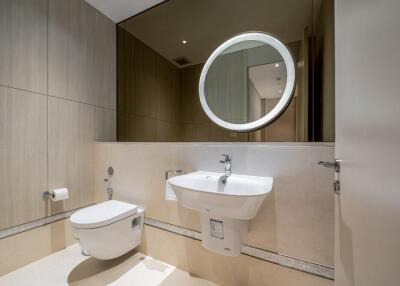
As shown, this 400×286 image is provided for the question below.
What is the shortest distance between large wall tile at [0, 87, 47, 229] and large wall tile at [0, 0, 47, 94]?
99mm

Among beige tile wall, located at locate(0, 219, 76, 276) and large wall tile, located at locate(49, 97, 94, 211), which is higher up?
large wall tile, located at locate(49, 97, 94, 211)

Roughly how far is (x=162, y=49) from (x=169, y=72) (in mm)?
267

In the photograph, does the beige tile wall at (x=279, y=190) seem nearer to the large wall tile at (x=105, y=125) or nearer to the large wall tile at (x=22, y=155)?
the large wall tile at (x=105, y=125)

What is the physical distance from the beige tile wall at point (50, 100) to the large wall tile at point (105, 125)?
0.04 ft

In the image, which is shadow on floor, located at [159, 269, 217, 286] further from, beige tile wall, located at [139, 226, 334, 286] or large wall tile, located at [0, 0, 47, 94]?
large wall tile, located at [0, 0, 47, 94]

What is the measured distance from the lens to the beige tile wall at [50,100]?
56.0 inches

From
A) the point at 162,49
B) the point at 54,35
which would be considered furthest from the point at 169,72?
the point at 54,35

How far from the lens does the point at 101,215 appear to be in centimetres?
144

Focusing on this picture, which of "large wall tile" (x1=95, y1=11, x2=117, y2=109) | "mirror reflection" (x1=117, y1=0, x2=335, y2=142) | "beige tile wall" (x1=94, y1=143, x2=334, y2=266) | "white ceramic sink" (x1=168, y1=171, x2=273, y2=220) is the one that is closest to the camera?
"white ceramic sink" (x1=168, y1=171, x2=273, y2=220)

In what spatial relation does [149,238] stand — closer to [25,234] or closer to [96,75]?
[25,234]

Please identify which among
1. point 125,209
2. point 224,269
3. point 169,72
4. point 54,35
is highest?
point 54,35

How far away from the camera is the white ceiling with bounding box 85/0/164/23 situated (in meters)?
1.93

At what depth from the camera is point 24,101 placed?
1490 millimetres

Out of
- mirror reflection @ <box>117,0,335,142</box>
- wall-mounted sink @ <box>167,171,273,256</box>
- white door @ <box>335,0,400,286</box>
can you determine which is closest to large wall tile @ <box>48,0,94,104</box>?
mirror reflection @ <box>117,0,335,142</box>
